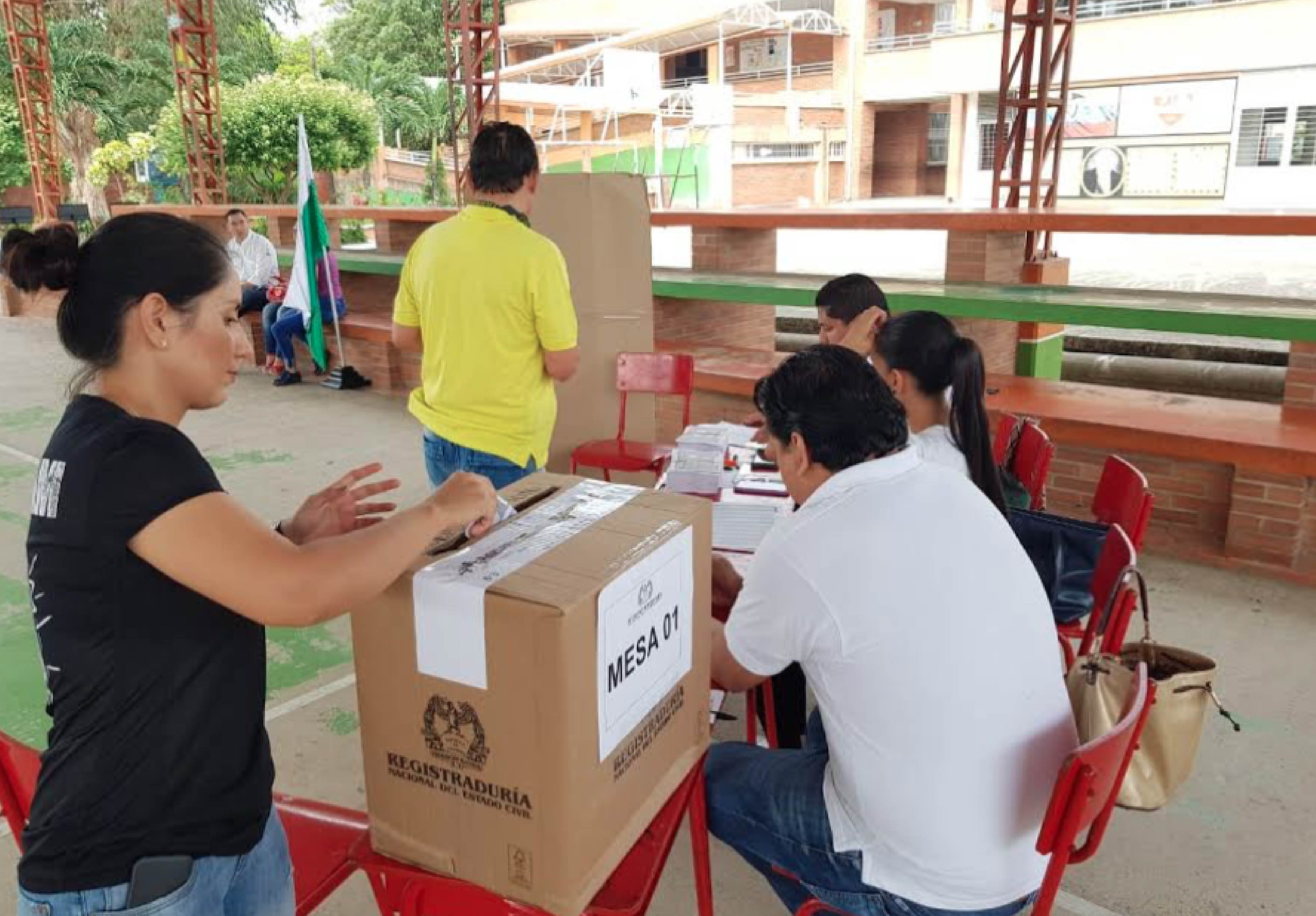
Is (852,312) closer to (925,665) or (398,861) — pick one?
(925,665)

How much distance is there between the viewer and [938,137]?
2541 cm

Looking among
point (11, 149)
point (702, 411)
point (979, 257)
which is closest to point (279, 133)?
point (11, 149)

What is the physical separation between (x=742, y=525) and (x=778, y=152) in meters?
24.1

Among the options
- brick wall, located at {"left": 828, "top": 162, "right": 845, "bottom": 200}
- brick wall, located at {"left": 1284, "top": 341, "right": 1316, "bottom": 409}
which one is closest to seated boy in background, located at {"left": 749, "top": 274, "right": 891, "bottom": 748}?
brick wall, located at {"left": 1284, "top": 341, "right": 1316, "bottom": 409}

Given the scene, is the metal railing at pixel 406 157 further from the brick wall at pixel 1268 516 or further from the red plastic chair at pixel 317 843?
the red plastic chair at pixel 317 843

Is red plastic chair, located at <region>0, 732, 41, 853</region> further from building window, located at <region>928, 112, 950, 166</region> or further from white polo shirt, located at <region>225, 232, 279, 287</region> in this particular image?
building window, located at <region>928, 112, 950, 166</region>

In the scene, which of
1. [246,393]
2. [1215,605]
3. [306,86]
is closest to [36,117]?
[306,86]

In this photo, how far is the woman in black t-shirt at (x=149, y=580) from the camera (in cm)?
99

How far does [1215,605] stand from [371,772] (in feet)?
11.1

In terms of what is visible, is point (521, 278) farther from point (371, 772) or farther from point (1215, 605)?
point (1215, 605)

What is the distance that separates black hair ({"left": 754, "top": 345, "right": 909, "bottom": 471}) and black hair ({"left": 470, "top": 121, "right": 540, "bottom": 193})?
134 centimetres

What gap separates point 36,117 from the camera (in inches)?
535

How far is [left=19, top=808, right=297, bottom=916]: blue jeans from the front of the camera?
42.7 inches

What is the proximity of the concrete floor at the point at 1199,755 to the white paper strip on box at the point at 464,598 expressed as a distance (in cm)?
57
